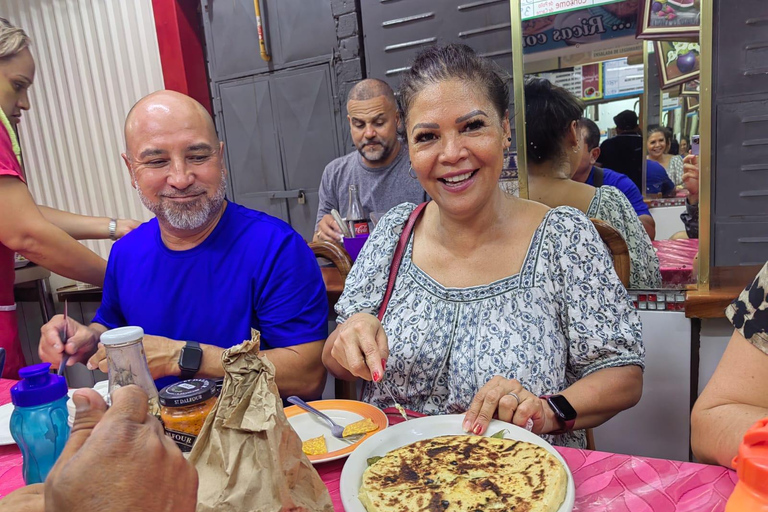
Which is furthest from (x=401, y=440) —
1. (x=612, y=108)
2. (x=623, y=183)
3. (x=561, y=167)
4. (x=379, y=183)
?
(x=379, y=183)

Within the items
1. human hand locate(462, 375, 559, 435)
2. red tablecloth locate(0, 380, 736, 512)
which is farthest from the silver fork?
human hand locate(462, 375, 559, 435)

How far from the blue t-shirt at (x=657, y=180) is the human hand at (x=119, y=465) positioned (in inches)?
88.4

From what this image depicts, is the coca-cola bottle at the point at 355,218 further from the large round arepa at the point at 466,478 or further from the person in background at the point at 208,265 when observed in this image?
the large round arepa at the point at 466,478

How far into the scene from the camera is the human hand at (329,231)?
103 inches

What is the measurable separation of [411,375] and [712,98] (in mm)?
1537

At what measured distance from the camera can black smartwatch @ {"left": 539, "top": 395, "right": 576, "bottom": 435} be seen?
43.4 inches

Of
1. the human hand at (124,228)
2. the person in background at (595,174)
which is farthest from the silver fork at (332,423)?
the person in background at (595,174)

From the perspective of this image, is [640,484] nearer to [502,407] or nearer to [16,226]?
[502,407]

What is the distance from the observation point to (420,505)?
29.4 inches

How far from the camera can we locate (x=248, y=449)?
620 millimetres

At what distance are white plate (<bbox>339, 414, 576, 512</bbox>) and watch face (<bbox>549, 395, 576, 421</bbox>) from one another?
0.66 ft

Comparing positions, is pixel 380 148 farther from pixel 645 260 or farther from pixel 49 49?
pixel 49 49

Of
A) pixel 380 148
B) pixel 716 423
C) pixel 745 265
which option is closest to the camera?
pixel 716 423

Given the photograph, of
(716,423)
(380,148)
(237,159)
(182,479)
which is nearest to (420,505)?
(182,479)
